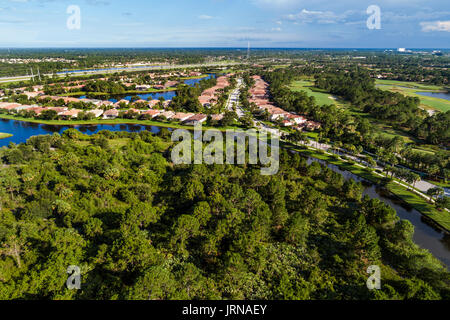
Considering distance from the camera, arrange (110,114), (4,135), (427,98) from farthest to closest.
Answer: (427,98)
(110,114)
(4,135)

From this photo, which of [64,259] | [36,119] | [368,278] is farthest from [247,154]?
[36,119]

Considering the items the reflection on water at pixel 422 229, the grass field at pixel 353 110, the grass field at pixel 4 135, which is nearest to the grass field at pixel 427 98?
the grass field at pixel 353 110

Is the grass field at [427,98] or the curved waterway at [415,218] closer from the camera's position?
the curved waterway at [415,218]

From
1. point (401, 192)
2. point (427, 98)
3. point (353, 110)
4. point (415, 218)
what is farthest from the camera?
point (427, 98)

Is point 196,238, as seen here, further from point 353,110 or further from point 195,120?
point 353,110

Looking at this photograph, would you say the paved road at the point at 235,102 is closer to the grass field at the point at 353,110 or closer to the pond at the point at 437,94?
the grass field at the point at 353,110

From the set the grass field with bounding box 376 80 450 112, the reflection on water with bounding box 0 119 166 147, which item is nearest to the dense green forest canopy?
the reflection on water with bounding box 0 119 166 147

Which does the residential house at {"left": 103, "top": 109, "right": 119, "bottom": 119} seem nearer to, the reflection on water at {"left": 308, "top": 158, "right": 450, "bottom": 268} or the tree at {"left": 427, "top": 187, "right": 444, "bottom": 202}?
the reflection on water at {"left": 308, "top": 158, "right": 450, "bottom": 268}

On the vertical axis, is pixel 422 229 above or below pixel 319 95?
below

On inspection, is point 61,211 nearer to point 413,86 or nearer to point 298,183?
point 298,183

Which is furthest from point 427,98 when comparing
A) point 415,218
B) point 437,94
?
point 415,218
